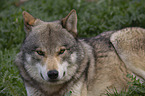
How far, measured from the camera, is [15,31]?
7.21 meters

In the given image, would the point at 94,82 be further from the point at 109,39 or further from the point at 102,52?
the point at 109,39

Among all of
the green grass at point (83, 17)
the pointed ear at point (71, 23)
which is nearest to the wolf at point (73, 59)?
the pointed ear at point (71, 23)

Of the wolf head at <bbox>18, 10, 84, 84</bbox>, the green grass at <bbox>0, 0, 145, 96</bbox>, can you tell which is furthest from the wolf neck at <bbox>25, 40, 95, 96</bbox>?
the green grass at <bbox>0, 0, 145, 96</bbox>

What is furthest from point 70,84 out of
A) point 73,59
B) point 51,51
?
point 51,51

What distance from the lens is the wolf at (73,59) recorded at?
3.95 metres

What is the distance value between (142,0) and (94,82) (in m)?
4.63

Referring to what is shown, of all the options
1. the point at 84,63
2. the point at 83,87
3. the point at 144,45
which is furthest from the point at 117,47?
the point at 83,87

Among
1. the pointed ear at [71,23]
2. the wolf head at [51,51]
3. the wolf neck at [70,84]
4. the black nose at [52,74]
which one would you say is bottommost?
the wolf neck at [70,84]

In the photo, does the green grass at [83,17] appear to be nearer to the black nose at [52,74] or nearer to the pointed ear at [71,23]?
the pointed ear at [71,23]

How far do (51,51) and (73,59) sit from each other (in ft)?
1.68

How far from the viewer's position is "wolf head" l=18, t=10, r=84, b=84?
381 centimetres

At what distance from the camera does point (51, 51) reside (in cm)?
391

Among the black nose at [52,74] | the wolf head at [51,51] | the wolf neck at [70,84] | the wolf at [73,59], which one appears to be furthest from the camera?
the wolf neck at [70,84]

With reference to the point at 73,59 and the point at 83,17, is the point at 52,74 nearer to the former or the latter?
the point at 73,59
